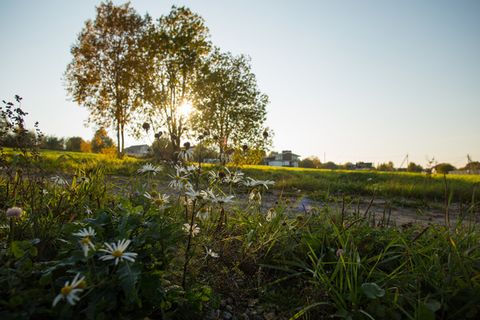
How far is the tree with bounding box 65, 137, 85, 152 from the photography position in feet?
181

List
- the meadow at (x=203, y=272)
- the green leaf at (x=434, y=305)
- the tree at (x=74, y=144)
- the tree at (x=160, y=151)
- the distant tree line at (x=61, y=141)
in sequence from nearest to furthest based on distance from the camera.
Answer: the meadow at (x=203, y=272)
the green leaf at (x=434, y=305)
the distant tree line at (x=61, y=141)
the tree at (x=160, y=151)
the tree at (x=74, y=144)

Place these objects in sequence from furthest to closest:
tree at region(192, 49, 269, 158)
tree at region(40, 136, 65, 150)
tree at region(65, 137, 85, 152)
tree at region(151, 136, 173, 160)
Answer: tree at region(65, 137, 85, 152), tree at region(40, 136, 65, 150), tree at region(192, 49, 269, 158), tree at region(151, 136, 173, 160)

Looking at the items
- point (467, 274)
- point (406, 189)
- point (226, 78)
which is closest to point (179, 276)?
point (467, 274)

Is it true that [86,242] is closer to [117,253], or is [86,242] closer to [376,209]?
[117,253]

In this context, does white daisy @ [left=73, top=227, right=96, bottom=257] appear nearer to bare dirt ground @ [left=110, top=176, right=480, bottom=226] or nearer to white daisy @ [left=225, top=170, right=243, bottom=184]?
white daisy @ [left=225, top=170, right=243, bottom=184]

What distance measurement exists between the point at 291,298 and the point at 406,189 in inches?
309

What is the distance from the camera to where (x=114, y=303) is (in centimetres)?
128

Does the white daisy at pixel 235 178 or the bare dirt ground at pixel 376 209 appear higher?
the white daisy at pixel 235 178

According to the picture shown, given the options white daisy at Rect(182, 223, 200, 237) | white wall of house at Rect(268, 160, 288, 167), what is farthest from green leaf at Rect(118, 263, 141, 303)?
white wall of house at Rect(268, 160, 288, 167)

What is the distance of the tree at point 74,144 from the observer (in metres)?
55.1

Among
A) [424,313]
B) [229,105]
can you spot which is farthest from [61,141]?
[424,313]

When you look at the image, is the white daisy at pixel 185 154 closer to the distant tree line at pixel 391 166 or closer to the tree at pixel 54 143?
the distant tree line at pixel 391 166

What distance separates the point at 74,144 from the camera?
184 ft

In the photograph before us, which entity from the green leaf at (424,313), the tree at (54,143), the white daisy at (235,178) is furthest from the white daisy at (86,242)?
the tree at (54,143)
